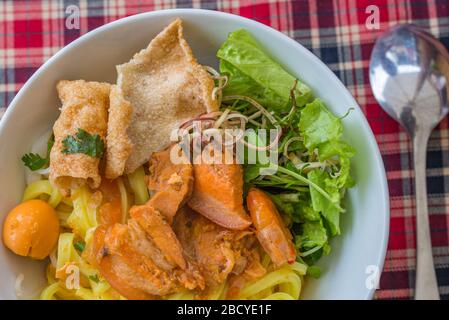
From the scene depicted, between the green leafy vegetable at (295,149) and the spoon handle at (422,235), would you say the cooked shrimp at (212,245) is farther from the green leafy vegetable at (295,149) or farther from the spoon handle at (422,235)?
the spoon handle at (422,235)

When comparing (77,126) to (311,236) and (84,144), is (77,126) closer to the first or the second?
(84,144)

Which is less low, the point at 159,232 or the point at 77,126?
the point at 77,126

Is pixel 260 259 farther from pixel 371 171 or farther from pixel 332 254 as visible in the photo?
pixel 371 171

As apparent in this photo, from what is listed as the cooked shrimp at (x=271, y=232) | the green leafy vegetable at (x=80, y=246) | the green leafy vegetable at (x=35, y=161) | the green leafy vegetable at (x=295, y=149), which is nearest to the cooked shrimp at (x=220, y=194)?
the cooked shrimp at (x=271, y=232)

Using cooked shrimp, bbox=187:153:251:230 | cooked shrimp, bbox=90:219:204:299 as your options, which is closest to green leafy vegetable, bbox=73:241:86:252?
cooked shrimp, bbox=90:219:204:299

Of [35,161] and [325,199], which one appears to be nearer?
[325,199]

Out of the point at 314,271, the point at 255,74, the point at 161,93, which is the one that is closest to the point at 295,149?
the point at 255,74

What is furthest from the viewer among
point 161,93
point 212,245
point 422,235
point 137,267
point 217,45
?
point 422,235
